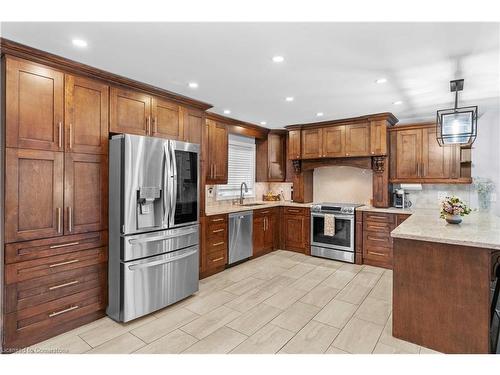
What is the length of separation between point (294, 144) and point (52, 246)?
4.23 metres

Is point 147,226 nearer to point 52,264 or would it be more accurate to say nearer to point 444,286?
point 52,264

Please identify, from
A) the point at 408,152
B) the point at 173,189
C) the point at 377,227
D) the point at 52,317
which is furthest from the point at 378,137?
the point at 52,317

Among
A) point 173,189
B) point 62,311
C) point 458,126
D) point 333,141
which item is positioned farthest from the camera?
point 333,141

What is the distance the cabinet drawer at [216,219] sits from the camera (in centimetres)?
391

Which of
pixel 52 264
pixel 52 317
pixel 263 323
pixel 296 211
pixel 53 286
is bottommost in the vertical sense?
pixel 263 323

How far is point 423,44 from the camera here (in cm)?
212

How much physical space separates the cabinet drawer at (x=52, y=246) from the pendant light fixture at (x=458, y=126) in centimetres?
354

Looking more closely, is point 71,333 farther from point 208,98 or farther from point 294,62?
point 294,62

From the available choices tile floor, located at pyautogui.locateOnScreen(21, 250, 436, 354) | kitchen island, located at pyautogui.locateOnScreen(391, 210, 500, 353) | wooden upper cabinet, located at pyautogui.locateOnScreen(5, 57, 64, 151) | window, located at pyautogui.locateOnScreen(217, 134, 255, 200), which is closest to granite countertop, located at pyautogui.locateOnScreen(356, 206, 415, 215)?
tile floor, located at pyautogui.locateOnScreen(21, 250, 436, 354)

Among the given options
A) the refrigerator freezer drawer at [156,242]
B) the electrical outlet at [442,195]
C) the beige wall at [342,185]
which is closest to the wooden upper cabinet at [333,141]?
the beige wall at [342,185]

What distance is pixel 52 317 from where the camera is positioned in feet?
7.74

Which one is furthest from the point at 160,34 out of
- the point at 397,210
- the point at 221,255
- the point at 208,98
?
the point at 397,210

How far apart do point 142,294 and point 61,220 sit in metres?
1.03
